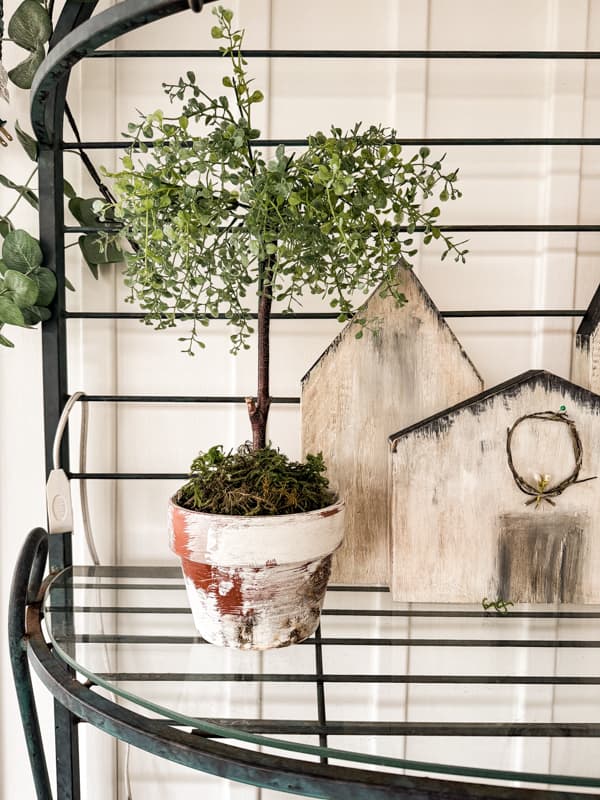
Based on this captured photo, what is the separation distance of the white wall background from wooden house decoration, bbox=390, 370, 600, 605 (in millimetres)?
168

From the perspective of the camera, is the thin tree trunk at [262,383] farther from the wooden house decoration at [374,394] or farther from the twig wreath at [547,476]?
the twig wreath at [547,476]

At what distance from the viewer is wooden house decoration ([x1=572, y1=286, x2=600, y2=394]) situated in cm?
80

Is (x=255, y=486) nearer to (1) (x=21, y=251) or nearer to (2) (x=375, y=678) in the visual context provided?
(2) (x=375, y=678)

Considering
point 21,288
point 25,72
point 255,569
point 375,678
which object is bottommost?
point 375,678

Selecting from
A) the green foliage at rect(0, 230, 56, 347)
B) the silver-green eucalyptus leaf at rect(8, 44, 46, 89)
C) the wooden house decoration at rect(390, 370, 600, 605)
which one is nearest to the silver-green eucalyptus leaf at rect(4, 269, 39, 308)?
the green foliage at rect(0, 230, 56, 347)

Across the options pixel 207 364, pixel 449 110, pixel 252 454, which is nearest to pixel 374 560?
pixel 252 454

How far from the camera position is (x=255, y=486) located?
0.66 meters

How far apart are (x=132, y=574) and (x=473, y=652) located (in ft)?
1.41

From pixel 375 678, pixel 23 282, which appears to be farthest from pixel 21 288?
pixel 375 678

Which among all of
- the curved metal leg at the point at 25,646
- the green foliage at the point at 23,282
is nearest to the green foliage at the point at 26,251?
the green foliage at the point at 23,282

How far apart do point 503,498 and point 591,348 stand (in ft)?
0.70

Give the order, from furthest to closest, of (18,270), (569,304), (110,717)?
(569,304), (18,270), (110,717)

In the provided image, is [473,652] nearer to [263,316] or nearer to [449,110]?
[263,316]

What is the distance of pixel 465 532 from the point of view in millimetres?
763
